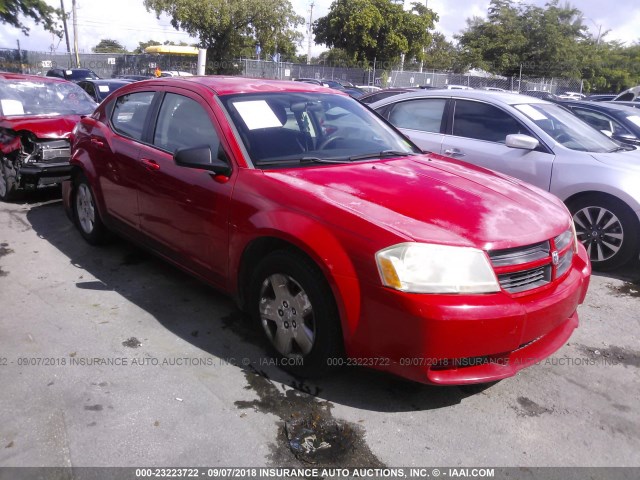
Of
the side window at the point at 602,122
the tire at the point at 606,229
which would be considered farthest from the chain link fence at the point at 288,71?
the tire at the point at 606,229

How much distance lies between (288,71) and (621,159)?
31350 mm

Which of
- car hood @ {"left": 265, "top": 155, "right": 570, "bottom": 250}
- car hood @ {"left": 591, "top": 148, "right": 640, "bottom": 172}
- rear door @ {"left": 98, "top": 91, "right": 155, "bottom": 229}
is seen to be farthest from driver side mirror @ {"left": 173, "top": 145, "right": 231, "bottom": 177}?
car hood @ {"left": 591, "top": 148, "right": 640, "bottom": 172}

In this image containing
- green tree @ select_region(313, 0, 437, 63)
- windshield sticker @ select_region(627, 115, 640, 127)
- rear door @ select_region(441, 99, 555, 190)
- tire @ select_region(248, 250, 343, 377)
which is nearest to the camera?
tire @ select_region(248, 250, 343, 377)

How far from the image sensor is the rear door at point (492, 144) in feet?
17.4

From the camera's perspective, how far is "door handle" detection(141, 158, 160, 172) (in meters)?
→ 3.90

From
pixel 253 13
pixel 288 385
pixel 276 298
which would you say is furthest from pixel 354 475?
pixel 253 13

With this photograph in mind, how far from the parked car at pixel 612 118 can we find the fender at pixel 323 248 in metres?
6.42

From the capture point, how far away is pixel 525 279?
2719 millimetres

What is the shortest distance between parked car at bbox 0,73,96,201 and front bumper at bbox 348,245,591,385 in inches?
204

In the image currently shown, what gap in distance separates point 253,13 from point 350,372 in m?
37.7

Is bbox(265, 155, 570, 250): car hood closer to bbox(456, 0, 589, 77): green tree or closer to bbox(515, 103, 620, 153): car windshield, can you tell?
bbox(515, 103, 620, 153): car windshield

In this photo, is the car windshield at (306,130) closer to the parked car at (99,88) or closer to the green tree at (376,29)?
the parked car at (99,88)

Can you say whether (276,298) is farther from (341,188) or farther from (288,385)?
(341,188)

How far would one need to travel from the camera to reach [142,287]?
4.34 meters
